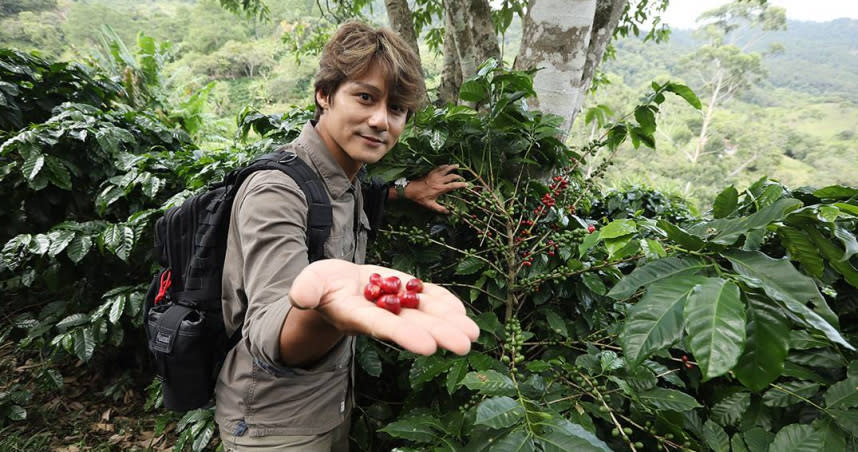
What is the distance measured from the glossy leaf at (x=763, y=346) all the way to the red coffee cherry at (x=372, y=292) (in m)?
0.66

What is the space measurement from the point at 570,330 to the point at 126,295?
7.42 feet

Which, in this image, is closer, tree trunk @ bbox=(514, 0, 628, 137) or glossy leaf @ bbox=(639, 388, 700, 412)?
glossy leaf @ bbox=(639, 388, 700, 412)

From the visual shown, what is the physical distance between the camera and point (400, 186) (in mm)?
1729

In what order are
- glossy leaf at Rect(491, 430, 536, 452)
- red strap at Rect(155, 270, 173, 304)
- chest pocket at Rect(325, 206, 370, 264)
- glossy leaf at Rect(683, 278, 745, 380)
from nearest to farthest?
glossy leaf at Rect(683, 278, 745, 380) → glossy leaf at Rect(491, 430, 536, 452) → chest pocket at Rect(325, 206, 370, 264) → red strap at Rect(155, 270, 173, 304)

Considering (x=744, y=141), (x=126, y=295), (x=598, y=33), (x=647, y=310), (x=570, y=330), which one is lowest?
(x=744, y=141)

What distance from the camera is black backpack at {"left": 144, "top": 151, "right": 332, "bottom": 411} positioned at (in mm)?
1140

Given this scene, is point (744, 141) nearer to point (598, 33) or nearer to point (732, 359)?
point (598, 33)

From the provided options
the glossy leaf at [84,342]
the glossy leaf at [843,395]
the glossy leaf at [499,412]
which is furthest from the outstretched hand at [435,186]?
the glossy leaf at [84,342]

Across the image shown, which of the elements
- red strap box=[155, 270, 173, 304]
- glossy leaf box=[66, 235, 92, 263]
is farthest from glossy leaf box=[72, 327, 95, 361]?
red strap box=[155, 270, 173, 304]

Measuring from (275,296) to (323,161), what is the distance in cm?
53

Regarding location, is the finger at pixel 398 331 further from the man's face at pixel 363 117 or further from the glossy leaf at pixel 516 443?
the man's face at pixel 363 117

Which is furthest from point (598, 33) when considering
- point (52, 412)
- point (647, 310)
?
point (52, 412)

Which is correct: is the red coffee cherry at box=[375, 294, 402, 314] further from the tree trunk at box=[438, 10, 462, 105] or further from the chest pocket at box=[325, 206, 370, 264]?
the tree trunk at box=[438, 10, 462, 105]

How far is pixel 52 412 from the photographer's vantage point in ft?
8.47
